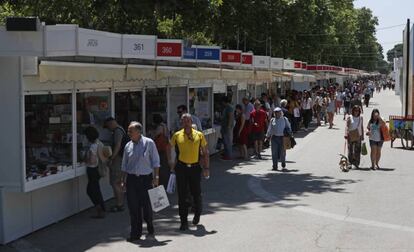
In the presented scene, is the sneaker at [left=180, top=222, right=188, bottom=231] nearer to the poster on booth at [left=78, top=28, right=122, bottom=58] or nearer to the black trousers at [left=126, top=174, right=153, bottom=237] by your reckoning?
the black trousers at [left=126, top=174, right=153, bottom=237]

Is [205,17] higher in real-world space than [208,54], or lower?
higher

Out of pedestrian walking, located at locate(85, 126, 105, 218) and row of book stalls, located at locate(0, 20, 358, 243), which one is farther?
pedestrian walking, located at locate(85, 126, 105, 218)

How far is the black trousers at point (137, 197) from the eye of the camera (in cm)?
902

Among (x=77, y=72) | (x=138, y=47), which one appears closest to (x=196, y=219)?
(x=77, y=72)

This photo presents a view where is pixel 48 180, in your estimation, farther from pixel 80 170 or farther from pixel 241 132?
pixel 241 132

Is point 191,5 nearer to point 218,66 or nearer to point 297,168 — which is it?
point 218,66

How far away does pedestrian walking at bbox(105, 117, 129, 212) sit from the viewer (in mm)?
11016

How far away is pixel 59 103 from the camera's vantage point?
34.7ft

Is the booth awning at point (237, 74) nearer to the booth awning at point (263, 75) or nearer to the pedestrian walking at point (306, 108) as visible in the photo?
the booth awning at point (263, 75)

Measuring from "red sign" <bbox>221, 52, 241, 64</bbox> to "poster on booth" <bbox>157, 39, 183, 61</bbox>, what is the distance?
4708 mm

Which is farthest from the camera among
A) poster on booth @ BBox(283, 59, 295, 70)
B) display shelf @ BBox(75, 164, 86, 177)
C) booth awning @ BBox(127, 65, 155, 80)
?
poster on booth @ BBox(283, 59, 295, 70)

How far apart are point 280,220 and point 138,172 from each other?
2.72 metres

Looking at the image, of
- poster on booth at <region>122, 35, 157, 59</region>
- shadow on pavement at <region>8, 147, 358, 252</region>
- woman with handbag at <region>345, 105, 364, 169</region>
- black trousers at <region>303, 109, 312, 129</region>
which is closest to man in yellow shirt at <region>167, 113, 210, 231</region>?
shadow on pavement at <region>8, 147, 358, 252</region>

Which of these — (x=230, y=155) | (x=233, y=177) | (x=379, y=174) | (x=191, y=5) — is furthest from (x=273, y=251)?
(x=191, y=5)
